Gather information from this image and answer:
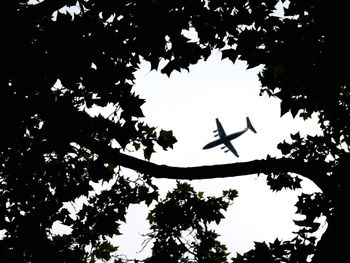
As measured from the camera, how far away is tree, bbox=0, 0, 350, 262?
2916 mm

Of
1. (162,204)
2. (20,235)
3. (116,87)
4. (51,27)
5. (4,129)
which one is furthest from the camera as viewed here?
(162,204)

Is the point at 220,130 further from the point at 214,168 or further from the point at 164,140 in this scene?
the point at 214,168

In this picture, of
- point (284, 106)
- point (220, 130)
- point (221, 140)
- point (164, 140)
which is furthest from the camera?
point (220, 130)

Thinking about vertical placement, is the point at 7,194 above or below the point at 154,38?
below

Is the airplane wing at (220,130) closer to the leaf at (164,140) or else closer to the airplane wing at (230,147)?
the airplane wing at (230,147)

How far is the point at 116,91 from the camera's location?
3.45 m

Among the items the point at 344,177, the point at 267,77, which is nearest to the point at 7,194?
the point at 267,77

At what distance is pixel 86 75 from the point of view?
10.4ft

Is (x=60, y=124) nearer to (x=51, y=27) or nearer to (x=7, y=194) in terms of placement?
(x=51, y=27)

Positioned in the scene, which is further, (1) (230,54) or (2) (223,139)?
(2) (223,139)

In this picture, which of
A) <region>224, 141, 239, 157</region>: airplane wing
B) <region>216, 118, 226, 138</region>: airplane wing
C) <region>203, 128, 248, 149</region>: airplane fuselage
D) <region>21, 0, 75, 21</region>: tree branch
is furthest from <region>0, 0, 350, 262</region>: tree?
<region>224, 141, 239, 157</region>: airplane wing

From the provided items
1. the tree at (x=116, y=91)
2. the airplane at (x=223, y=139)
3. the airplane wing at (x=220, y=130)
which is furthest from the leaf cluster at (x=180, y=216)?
the airplane wing at (x=220, y=130)

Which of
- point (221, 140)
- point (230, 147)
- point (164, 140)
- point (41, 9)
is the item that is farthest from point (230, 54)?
point (230, 147)

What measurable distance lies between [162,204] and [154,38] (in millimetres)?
4279
